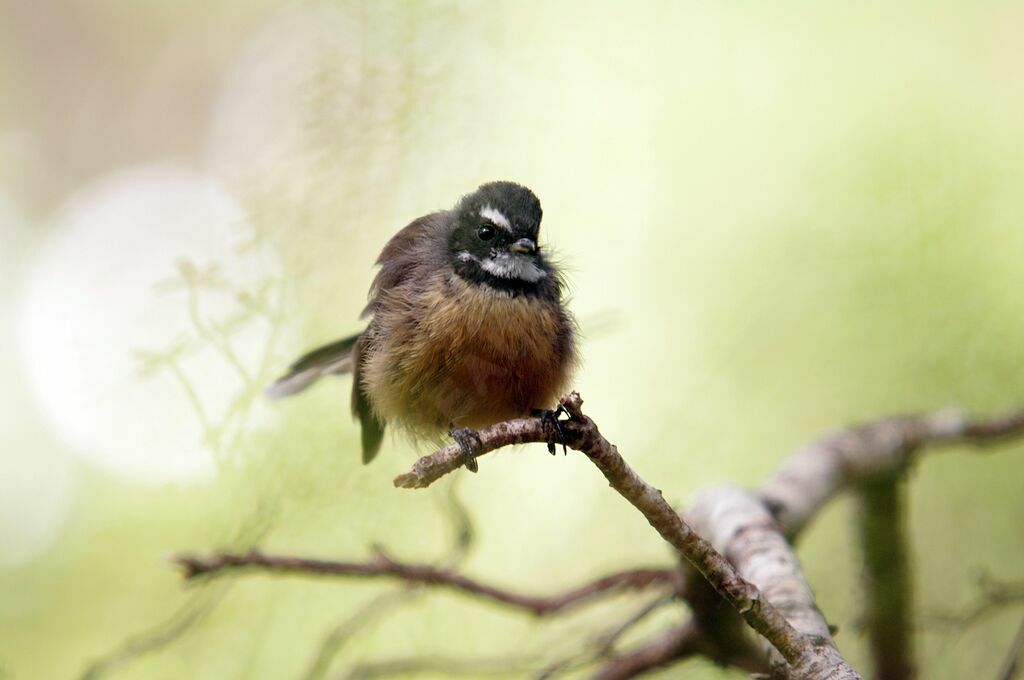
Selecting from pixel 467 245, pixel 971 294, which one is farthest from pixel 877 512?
pixel 467 245

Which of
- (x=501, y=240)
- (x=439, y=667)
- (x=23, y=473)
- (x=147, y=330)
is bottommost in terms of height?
(x=439, y=667)

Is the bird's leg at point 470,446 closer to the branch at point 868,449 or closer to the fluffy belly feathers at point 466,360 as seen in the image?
the fluffy belly feathers at point 466,360

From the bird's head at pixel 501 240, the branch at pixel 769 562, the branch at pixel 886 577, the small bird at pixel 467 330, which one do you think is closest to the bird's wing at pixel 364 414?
the small bird at pixel 467 330

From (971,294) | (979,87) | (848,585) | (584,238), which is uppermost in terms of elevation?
(979,87)

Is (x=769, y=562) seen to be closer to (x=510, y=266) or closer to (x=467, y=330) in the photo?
(x=467, y=330)

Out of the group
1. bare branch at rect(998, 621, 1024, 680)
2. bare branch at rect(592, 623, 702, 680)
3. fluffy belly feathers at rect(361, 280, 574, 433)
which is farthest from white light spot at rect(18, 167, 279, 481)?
bare branch at rect(998, 621, 1024, 680)

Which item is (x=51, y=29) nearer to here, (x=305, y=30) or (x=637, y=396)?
(x=305, y=30)

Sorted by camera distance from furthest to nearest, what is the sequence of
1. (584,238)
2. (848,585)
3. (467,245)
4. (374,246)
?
(584,238) → (848,585) → (374,246) → (467,245)

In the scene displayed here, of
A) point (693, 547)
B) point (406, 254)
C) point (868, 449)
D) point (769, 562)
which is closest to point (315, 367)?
A: point (406, 254)
